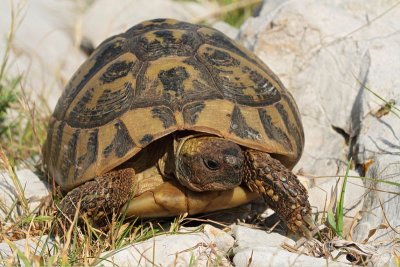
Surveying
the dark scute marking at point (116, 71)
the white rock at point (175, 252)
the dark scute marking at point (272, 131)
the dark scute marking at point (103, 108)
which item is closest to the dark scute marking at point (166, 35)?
the dark scute marking at point (116, 71)

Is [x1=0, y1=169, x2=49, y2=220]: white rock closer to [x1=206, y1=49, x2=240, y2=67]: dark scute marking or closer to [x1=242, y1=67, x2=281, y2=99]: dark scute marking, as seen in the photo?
[x1=206, y1=49, x2=240, y2=67]: dark scute marking

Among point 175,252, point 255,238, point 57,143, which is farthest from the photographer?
point 57,143

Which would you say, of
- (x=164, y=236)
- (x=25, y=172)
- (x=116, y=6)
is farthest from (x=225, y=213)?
(x=116, y=6)

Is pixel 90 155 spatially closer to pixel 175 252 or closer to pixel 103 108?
pixel 103 108

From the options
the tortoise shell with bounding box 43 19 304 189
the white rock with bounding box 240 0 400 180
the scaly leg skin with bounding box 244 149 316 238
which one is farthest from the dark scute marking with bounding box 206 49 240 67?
the white rock with bounding box 240 0 400 180

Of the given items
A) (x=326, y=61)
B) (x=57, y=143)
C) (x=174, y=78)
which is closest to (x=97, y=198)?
(x=57, y=143)

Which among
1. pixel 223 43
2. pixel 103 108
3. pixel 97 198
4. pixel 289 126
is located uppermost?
pixel 223 43

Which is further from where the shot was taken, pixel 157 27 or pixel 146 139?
pixel 157 27
